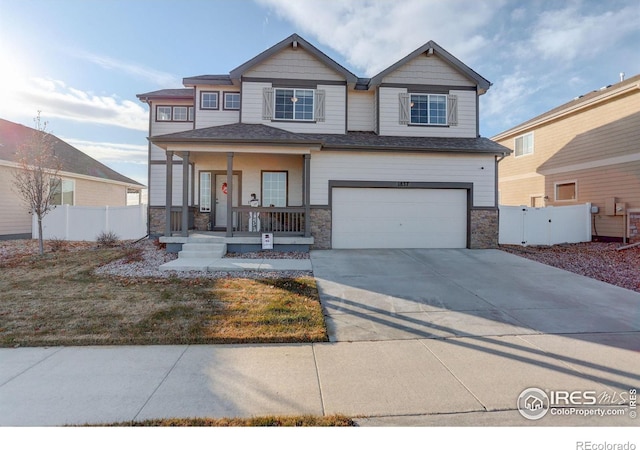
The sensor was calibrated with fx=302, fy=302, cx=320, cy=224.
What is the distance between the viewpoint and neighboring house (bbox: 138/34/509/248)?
10.9 m

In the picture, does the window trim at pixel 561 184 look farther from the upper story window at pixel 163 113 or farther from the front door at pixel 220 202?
the upper story window at pixel 163 113

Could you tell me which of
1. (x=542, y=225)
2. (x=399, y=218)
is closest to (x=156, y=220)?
(x=399, y=218)

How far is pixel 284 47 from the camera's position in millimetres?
11828

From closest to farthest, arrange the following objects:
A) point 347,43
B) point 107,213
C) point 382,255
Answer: point 382,255 → point 347,43 → point 107,213

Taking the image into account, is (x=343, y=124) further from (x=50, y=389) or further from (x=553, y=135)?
(x=553, y=135)

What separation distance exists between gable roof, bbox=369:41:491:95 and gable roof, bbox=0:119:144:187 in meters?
14.9

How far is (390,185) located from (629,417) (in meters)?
9.04

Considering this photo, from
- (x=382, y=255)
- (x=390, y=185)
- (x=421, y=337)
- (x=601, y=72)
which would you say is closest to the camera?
(x=421, y=337)

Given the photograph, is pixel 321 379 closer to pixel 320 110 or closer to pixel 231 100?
pixel 320 110

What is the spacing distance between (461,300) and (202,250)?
7.32 meters

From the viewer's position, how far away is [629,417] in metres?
2.62

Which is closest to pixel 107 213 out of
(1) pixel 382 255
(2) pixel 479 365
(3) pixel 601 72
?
(1) pixel 382 255

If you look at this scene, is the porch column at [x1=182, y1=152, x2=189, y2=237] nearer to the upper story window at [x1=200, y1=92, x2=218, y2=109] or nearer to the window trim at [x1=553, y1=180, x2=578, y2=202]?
the upper story window at [x1=200, y1=92, x2=218, y2=109]

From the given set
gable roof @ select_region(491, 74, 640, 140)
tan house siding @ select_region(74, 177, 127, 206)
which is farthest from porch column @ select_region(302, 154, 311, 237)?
tan house siding @ select_region(74, 177, 127, 206)
